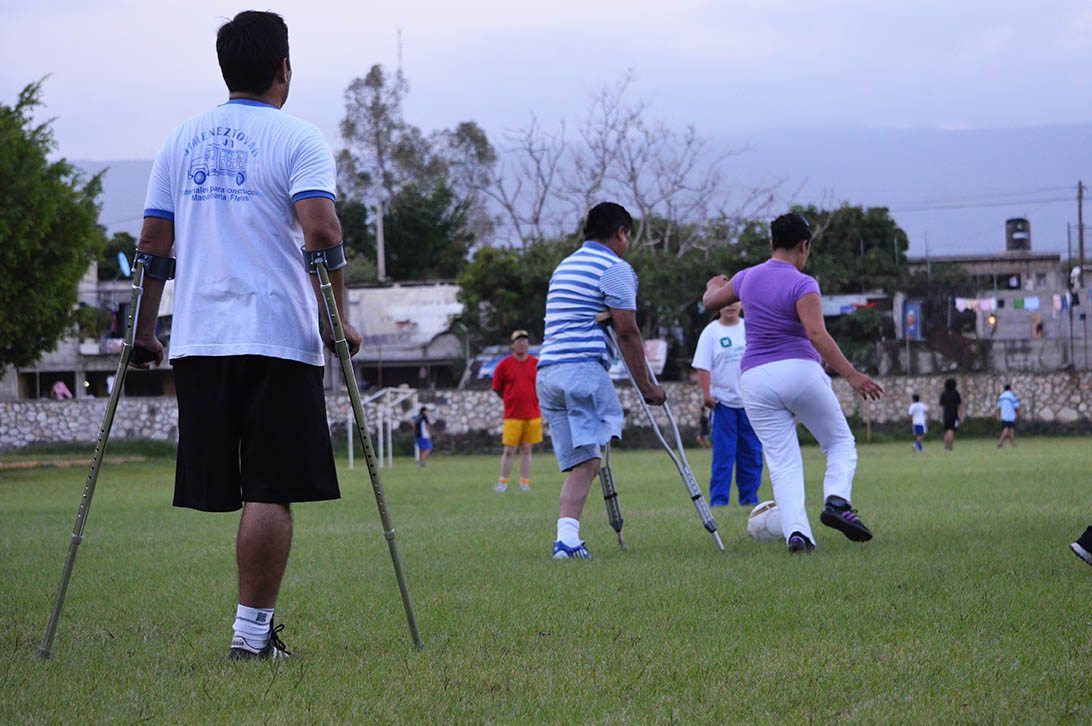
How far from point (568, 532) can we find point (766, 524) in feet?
4.62

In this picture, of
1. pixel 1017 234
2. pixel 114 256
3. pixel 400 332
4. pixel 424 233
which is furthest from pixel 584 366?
pixel 1017 234

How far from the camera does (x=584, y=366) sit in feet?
24.4

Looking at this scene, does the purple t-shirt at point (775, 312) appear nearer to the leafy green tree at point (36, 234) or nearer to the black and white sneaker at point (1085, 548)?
the black and white sneaker at point (1085, 548)

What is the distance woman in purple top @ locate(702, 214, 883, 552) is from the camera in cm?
718

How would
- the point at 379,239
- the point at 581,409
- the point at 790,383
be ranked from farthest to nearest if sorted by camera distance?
the point at 379,239, the point at 581,409, the point at 790,383

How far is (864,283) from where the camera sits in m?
44.7

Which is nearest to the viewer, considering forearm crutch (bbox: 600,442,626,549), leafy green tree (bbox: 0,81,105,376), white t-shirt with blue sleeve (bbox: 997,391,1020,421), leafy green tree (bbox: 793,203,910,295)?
forearm crutch (bbox: 600,442,626,549)

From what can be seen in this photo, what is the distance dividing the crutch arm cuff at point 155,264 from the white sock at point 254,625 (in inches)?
46.5

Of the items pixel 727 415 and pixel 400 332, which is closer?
pixel 727 415

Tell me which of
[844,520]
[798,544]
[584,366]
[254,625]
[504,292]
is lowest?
[798,544]

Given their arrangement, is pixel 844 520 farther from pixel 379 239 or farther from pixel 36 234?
pixel 379 239

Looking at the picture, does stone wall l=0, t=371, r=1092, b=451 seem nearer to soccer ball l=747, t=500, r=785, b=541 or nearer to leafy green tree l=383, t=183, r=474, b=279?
leafy green tree l=383, t=183, r=474, b=279

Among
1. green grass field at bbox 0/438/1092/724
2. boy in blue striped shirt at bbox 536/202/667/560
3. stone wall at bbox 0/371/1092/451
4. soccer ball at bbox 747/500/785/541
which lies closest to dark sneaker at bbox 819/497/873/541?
green grass field at bbox 0/438/1092/724

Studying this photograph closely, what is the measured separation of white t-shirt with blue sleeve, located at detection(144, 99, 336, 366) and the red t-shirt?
12.6 metres
